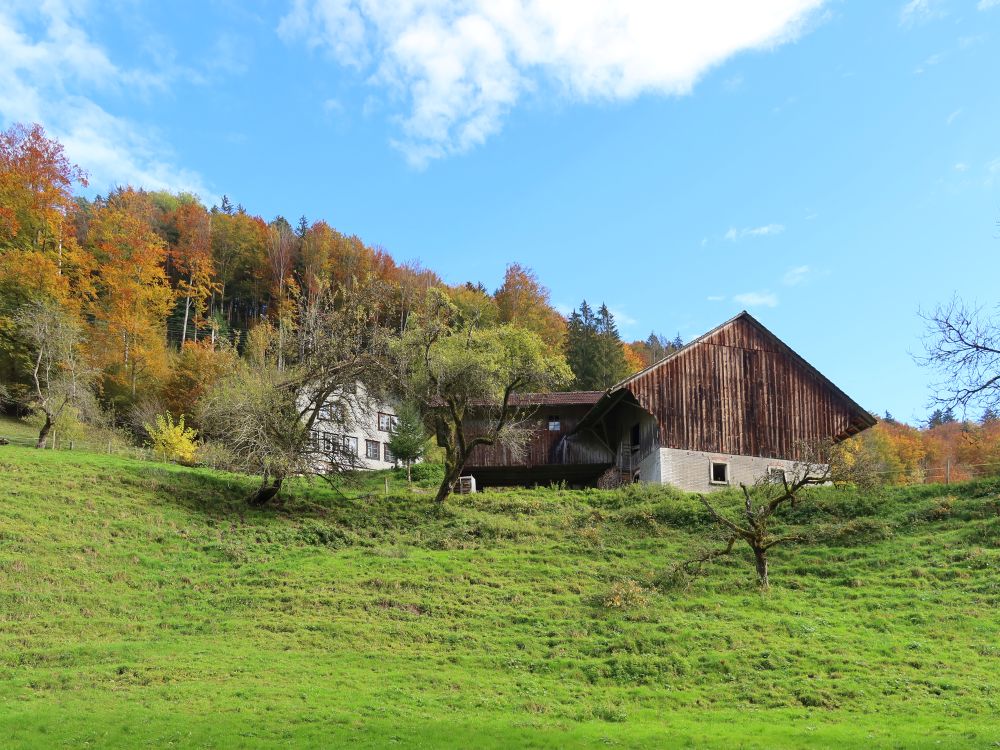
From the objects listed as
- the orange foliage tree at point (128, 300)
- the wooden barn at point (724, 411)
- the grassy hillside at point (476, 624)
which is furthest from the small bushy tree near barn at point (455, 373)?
→ the orange foliage tree at point (128, 300)

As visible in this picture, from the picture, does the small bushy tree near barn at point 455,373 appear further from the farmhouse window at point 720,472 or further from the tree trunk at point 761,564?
the tree trunk at point 761,564

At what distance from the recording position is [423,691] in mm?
18500

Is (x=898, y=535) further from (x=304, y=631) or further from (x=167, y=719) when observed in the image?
(x=167, y=719)

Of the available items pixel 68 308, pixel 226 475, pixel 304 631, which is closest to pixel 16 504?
pixel 226 475

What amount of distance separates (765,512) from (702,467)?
13747 millimetres

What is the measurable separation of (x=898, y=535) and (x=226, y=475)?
3181cm

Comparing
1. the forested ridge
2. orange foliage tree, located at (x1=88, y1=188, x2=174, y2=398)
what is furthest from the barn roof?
orange foliage tree, located at (x1=88, y1=188, x2=174, y2=398)

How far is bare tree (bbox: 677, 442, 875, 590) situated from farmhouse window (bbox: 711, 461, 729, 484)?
1.88 m

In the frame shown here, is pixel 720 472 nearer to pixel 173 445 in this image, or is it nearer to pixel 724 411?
pixel 724 411

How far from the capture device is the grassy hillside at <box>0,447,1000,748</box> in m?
16.5

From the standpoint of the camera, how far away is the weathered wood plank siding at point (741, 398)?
41.9 m

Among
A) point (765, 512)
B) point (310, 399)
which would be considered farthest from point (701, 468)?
point (310, 399)

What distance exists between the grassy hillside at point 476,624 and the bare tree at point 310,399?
8.55 ft

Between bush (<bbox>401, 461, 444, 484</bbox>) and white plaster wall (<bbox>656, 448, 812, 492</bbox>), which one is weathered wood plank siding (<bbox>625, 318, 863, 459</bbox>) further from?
bush (<bbox>401, 461, 444, 484</bbox>)
